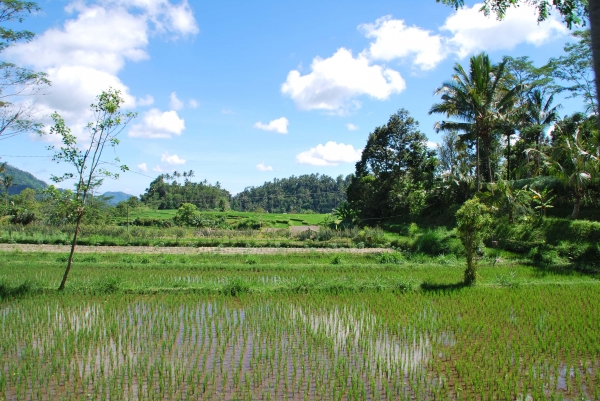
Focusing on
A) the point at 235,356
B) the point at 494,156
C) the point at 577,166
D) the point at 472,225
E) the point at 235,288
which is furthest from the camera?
the point at 494,156

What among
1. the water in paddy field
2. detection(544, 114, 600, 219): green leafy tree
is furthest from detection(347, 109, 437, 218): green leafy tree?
the water in paddy field

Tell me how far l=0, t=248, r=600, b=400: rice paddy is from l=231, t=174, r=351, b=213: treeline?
65438 mm

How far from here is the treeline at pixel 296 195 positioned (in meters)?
81.8

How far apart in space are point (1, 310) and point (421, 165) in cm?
2716

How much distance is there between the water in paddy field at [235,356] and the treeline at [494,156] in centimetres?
864

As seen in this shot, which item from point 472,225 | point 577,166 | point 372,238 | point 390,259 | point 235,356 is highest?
point 577,166

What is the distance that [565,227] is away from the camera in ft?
53.3

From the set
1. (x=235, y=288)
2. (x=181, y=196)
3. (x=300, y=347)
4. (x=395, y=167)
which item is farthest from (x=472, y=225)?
(x=181, y=196)

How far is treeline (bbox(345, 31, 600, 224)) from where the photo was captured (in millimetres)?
18812

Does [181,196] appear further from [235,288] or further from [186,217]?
[235,288]

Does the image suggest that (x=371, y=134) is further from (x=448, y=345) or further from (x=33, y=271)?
(x=448, y=345)

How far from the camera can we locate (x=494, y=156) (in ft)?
104

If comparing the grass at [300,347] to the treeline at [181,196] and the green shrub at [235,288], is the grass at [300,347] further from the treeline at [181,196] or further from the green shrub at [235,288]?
the treeline at [181,196]

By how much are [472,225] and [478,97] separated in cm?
1051
